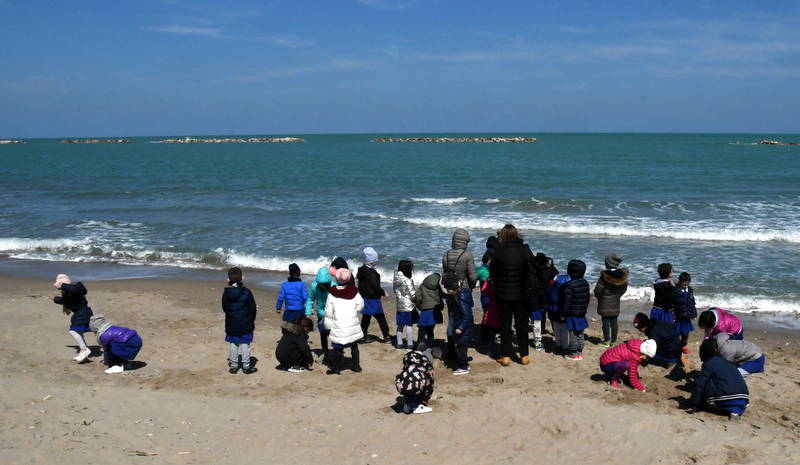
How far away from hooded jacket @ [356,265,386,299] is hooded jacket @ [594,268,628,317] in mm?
2980

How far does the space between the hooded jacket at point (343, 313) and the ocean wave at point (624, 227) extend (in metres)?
13.4

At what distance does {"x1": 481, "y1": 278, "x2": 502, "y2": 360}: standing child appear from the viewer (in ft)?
26.6

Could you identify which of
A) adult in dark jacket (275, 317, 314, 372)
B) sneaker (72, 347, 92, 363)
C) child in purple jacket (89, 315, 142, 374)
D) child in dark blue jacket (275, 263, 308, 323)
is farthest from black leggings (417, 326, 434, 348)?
sneaker (72, 347, 92, 363)

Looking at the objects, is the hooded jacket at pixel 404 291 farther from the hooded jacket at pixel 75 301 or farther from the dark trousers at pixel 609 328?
the hooded jacket at pixel 75 301

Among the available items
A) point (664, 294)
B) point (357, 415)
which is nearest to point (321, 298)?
point (357, 415)

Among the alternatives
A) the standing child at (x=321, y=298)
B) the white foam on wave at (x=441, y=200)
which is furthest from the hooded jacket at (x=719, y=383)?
the white foam on wave at (x=441, y=200)

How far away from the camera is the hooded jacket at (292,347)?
7867 millimetres

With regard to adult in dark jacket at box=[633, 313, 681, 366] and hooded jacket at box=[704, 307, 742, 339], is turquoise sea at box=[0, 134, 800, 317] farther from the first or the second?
hooded jacket at box=[704, 307, 742, 339]

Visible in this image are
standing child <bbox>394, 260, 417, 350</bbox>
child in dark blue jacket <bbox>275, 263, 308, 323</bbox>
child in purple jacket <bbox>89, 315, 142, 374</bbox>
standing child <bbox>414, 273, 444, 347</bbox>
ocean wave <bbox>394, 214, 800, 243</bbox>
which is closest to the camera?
child in purple jacket <bbox>89, 315, 142, 374</bbox>

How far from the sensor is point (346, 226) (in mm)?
21234

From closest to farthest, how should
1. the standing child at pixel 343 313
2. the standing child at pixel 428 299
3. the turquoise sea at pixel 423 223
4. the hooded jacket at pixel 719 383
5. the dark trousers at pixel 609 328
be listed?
the hooded jacket at pixel 719 383 < the standing child at pixel 343 313 < the standing child at pixel 428 299 < the dark trousers at pixel 609 328 < the turquoise sea at pixel 423 223

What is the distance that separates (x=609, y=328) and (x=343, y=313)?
4005 mm

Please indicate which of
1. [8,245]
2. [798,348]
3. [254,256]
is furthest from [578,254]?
[8,245]

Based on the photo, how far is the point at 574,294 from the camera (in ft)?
26.4
